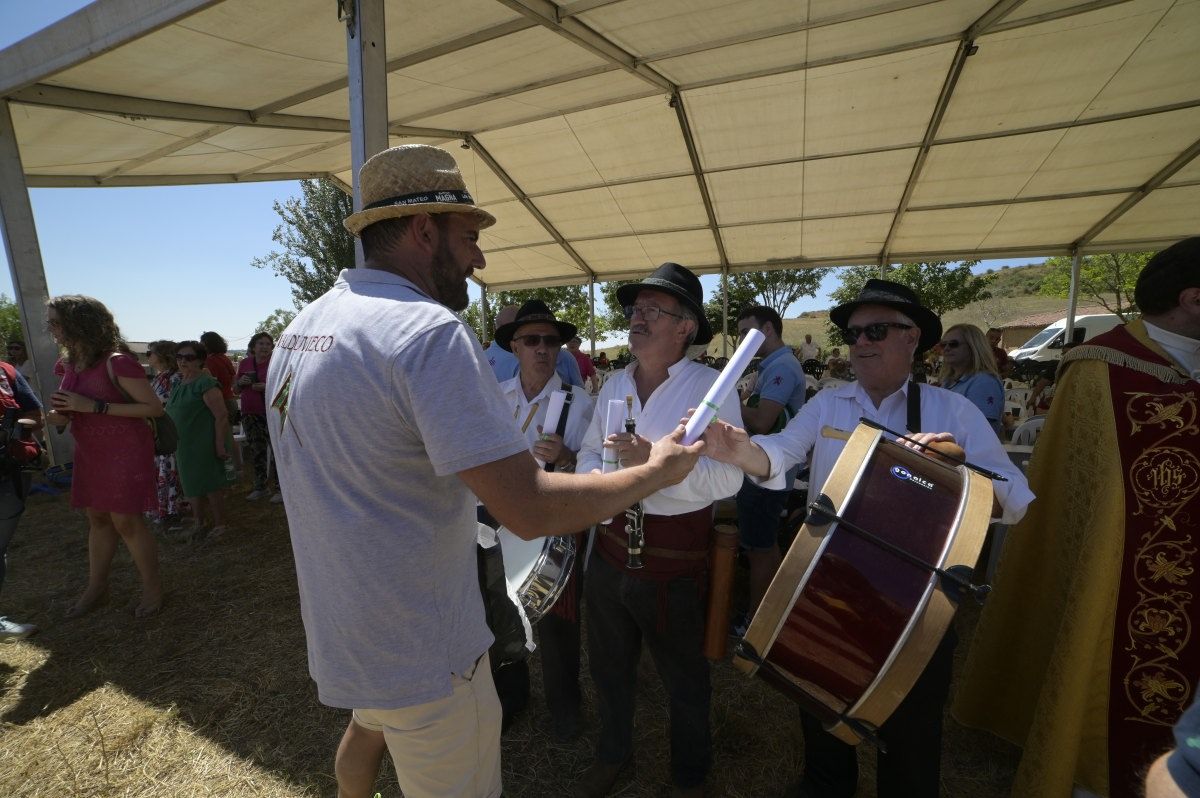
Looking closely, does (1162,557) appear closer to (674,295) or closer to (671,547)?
(671,547)

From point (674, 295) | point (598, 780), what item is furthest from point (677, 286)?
point (598, 780)

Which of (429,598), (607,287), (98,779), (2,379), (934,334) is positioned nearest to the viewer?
(429,598)

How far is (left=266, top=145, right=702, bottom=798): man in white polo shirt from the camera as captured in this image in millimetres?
1191

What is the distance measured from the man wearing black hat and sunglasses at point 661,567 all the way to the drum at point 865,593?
565mm

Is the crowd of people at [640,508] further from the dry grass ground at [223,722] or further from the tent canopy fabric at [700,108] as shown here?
the tent canopy fabric at [700,108]

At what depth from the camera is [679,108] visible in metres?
5.81

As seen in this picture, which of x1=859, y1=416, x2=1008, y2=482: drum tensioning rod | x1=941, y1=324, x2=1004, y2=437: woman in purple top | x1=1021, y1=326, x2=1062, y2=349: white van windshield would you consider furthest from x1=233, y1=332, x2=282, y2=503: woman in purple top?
x1=1021, y1=326, x2=1062, y2=349: white van windshield

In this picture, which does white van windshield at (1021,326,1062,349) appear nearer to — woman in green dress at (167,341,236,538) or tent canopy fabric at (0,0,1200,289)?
tent canopy fabric at (0,0,1200,289)

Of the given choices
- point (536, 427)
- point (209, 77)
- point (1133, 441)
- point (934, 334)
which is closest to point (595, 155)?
point (209, 77)

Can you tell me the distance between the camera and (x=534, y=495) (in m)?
1.21

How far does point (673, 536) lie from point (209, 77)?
16.4ft

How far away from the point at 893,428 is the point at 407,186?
6.28ft

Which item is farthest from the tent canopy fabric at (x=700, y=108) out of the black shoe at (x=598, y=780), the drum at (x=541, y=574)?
the black shoe at (x=598, y=780)

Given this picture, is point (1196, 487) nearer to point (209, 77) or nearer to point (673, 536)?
point (673, 536)
